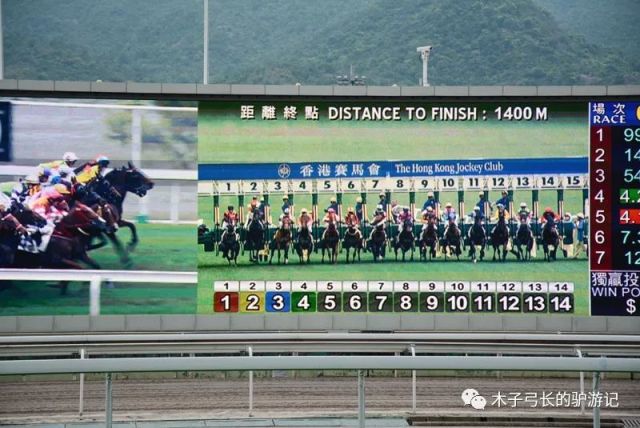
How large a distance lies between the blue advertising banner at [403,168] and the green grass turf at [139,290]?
1449 mm

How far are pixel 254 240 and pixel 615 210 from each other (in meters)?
6.43

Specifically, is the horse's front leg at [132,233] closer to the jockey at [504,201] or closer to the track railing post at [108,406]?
the jockey at [504,201]

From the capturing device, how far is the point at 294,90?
18.8 m

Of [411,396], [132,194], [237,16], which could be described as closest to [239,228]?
[132,194]

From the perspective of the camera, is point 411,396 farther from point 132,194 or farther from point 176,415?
point 132,194

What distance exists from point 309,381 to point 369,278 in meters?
12.7

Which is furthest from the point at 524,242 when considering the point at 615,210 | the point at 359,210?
the point at 359,210

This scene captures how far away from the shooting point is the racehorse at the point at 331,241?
18.9 metres

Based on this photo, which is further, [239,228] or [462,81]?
[462,81]

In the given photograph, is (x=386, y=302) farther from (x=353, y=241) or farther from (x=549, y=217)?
(x=549, y=217)

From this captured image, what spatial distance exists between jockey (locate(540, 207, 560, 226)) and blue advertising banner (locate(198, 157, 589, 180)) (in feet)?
2.24

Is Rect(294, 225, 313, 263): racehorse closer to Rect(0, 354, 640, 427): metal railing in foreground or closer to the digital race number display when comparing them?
the digital race number display

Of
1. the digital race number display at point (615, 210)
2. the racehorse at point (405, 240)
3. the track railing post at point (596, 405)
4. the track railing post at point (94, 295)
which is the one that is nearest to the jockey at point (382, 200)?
the racehorse at point (405, 240)

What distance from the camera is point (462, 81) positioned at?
107 meters
